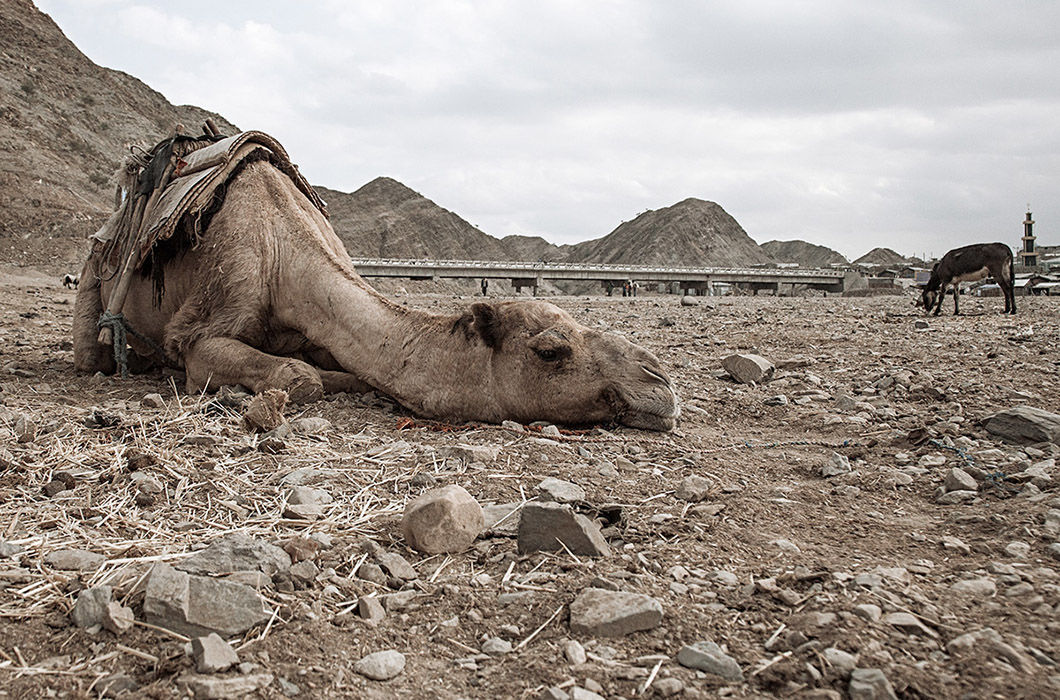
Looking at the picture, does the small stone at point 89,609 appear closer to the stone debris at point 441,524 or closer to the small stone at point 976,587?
the stone debris at point 441,524

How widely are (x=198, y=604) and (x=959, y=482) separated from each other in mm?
2960

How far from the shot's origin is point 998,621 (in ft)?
6.67

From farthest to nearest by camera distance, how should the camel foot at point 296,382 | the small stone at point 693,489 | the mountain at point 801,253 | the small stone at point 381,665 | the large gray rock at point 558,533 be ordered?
the mountain at point 801,253 → the camel foot at point 296,382 → the small stone at point 693,489 → the large gray rock at point 558,533 → the small stone at point 381,665

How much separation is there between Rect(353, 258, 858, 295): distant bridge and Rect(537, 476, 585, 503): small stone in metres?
28.0

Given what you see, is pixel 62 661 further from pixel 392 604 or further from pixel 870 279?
pixel 870 279

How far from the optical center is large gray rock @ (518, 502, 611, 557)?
2632mm

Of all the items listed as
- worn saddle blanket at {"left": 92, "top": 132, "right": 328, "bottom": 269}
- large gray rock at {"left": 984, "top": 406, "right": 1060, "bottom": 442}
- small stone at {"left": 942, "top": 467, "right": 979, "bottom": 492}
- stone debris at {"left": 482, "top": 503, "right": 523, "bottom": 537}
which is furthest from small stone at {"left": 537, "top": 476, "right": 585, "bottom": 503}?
worn saddle blanket at {"left": 92, "top": 132, "right": 328, "bottom": 269}

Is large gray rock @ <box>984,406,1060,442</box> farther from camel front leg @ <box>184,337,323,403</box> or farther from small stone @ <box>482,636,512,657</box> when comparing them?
camel front leg @ <box>184,337,323,403</box>

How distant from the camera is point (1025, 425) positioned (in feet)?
13.2

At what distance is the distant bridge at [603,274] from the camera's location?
36.8 meters

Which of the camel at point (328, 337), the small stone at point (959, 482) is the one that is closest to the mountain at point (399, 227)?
the camel at point (328, 337)

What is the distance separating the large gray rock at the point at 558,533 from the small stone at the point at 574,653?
581mm

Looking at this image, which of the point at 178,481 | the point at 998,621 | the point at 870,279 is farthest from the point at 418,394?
the point at 870,279

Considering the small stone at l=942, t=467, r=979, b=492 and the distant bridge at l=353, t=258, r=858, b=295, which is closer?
the small stone at l=942, t=467, r=979, b=492
